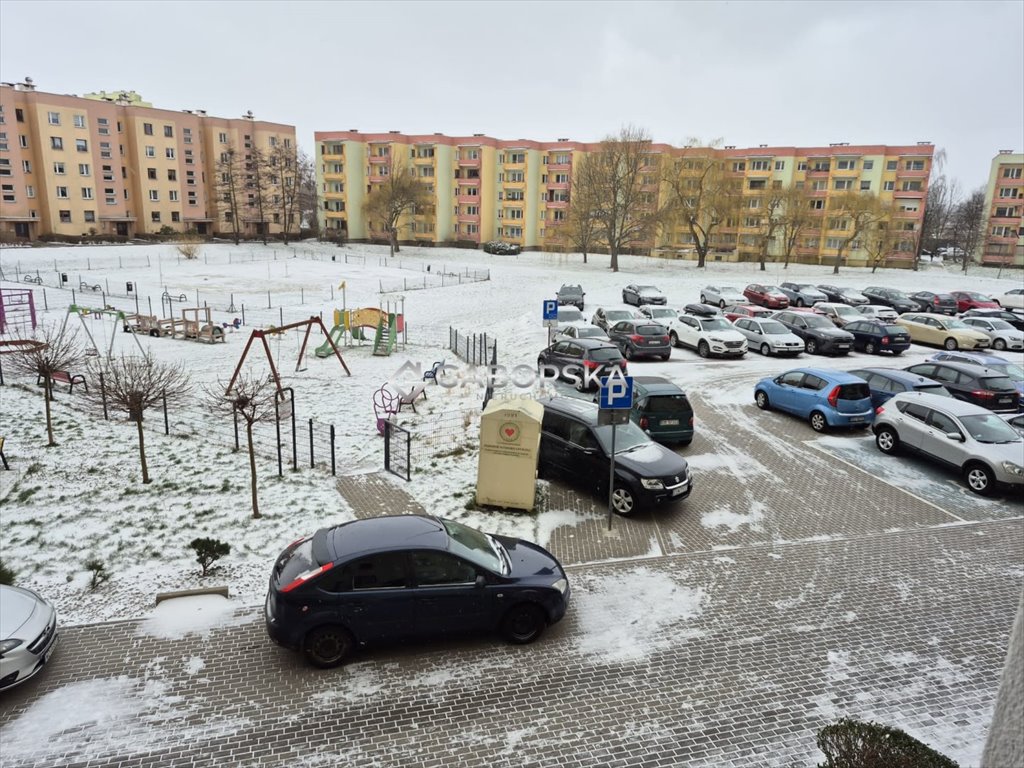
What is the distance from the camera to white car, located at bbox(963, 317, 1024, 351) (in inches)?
1166

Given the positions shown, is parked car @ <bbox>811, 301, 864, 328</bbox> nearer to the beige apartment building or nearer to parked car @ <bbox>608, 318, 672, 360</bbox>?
parked car @ <bbox>608, 318, 672, 360</bbox>

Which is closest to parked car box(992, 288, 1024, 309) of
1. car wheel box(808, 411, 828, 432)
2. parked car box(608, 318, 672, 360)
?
parked car box(608, 318, 672, 360)

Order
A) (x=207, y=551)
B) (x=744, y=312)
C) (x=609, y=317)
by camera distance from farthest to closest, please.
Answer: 1. (x=744, y=312)
2. (x=609, y=317)
3. (x=207, y=551)

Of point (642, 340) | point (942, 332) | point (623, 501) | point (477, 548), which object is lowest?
point (623, 501)

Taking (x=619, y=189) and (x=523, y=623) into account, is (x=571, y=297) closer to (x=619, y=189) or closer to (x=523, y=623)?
(x=619, y=189)

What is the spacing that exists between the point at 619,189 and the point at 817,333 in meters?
33.9

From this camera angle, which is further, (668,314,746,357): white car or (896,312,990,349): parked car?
(896,312,990,349): parked car

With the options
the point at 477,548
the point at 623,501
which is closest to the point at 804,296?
the point at 623,501

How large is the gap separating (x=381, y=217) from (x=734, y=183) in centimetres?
3515

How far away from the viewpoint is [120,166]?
7419 cm

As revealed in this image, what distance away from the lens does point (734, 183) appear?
63500mm

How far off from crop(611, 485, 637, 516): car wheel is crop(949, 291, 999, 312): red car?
3726 cm

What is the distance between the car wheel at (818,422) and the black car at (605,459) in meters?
6.58

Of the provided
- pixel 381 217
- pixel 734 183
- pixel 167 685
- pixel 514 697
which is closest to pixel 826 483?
pixel 514 697
